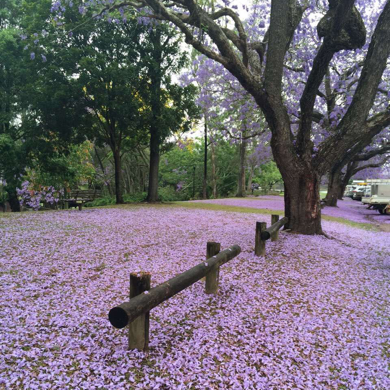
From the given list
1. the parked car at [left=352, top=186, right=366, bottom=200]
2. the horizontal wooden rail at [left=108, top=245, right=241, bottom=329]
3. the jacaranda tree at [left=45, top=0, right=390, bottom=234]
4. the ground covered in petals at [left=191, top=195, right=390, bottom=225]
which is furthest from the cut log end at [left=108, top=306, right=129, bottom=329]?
the parked car at [left=352, top=186, right=366, bottom=200]

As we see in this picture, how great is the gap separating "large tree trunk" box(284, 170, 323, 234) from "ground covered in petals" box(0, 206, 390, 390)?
1.53 m

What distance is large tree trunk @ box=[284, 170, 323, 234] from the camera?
7871mm

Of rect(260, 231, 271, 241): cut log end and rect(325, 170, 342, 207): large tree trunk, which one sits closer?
rect(260, 231, 271, 241): cut log end

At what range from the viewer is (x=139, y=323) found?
8.77ft

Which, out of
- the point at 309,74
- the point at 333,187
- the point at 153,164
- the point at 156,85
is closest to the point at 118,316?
the point at 309,74

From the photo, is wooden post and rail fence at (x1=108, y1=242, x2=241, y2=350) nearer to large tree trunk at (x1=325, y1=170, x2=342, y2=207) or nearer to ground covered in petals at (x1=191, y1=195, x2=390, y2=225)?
ground covered in petals at (x1=191, y1=195, x2=390, y2=225)

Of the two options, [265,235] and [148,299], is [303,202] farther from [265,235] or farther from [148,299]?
[148,299]

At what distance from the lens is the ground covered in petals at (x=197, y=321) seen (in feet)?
8.20

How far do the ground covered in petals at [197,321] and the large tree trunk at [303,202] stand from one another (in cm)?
153

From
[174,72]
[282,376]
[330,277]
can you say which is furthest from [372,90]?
[174,72]

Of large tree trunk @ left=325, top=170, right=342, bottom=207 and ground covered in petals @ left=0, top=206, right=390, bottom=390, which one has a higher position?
large tree trunk @ left=325, top=170, right=342, bottom=207

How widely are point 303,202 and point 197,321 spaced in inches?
225

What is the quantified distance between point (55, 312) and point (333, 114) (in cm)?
1196

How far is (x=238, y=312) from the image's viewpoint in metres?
3.68
